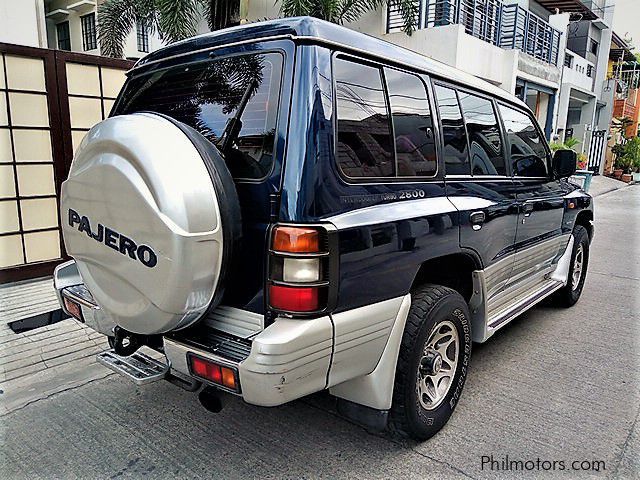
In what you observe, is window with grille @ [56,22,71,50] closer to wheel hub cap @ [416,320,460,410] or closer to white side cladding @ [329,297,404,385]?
wheel hub cap @ [416,320,460,410]

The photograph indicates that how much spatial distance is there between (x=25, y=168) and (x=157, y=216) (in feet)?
15.2

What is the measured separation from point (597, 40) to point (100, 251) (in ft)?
105

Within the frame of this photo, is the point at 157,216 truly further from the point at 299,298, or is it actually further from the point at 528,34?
the point at 528,34

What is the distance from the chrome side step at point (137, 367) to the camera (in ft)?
7.58

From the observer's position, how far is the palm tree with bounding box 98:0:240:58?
807 cm

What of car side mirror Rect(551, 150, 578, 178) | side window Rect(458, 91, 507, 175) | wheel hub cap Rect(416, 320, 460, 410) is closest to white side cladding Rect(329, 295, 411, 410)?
wheel hub cap Rect(416, 320, 460, 410)

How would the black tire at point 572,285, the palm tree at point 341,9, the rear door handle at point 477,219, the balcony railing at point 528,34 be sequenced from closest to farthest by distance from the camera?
1. the rear door handle at point 477,219
2. the black tire at point 572,285
3. the palm tree at point 341,9
4. the balcony railing at point 528,34

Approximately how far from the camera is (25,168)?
5.62 metres

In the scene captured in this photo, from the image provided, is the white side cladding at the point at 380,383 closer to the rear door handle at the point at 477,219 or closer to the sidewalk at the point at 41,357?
the rear door handle at the point at 477,219

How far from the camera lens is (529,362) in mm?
3855

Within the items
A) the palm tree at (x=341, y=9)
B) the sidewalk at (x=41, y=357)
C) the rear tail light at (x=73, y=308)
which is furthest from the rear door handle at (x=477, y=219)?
the palm tree at (x=341, y=9)

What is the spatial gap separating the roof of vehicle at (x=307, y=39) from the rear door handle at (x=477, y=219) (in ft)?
2.82

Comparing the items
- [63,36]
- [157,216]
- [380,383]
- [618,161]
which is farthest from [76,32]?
[618,161]

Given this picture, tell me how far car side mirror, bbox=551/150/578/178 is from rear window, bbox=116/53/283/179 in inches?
127
